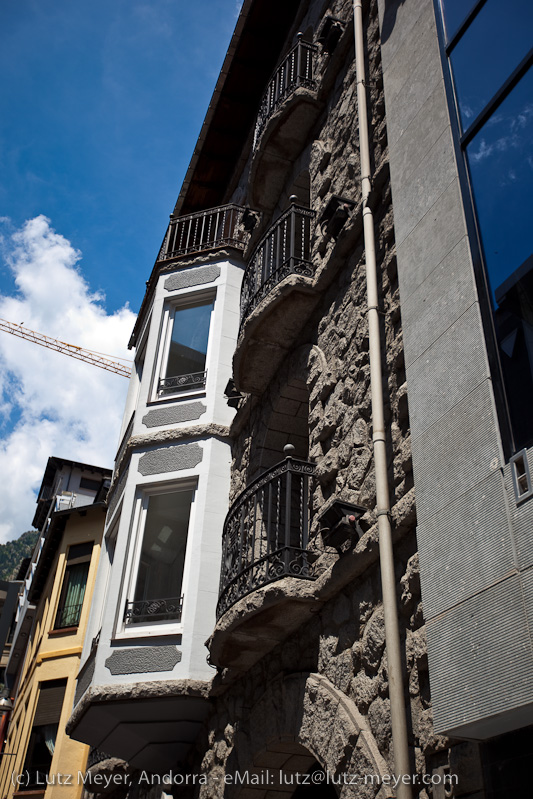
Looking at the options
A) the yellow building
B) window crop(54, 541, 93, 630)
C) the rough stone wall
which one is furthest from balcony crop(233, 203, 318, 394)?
window crop(54, 541, 93, 630)

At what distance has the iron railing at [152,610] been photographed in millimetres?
8961

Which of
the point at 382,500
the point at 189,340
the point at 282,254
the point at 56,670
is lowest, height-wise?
the point at 382,500

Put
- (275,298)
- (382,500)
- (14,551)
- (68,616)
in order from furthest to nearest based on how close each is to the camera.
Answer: (14,551)
(68,616)
(275,298)
(382,500)

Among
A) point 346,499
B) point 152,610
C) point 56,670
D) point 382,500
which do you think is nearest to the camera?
point 382,500

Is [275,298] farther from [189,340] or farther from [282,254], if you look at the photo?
[189,340]

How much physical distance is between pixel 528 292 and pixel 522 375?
51 cm

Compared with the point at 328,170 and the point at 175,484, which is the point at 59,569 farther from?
the point at 328,170

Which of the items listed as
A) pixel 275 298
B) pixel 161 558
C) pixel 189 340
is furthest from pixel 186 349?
pixel 275 298

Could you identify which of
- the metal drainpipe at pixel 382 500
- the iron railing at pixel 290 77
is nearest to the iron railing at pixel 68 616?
the iron railing at pixel 290 77

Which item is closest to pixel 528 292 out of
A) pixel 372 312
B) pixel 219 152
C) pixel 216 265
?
pixel 372 312

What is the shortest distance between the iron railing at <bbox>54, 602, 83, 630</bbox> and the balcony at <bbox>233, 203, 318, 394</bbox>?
34.6 ft

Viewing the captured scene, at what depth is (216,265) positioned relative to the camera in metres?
12.0

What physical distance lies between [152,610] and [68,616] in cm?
960

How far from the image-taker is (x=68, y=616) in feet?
58.2
